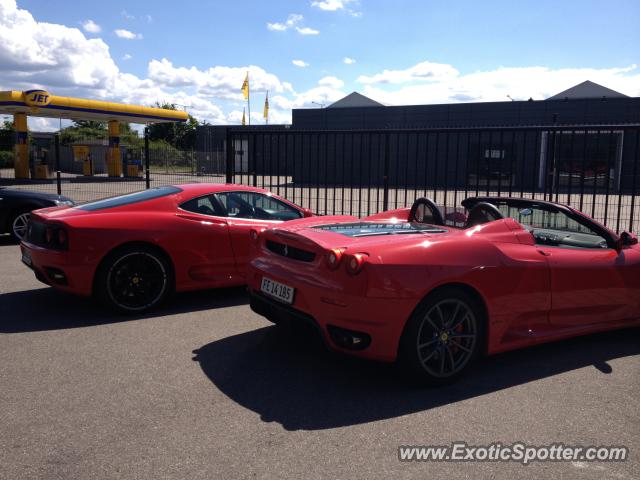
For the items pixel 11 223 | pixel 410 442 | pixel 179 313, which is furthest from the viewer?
pixel 11 223

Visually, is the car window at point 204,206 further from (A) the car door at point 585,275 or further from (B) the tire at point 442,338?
(A) the car door at point 585,275

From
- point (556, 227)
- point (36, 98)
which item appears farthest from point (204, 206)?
point (36, 98)

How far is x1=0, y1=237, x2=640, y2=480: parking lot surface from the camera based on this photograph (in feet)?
9.52

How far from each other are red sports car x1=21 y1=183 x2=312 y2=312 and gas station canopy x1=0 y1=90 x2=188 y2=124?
24.2 metres

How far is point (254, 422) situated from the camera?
3357 mm

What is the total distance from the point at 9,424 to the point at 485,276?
10.2 ft

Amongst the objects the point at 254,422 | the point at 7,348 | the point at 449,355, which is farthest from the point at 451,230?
the point at 7,348

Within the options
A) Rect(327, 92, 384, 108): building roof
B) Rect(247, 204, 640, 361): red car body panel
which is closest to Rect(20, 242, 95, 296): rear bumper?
Rect(247, 204, 640, 361): red car body panel

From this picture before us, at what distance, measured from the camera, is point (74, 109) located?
1153 inches

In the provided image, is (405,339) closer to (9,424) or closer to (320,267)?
(320,267)

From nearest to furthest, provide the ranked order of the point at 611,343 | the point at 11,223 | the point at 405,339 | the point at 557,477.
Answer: the point at 557,477 → the point at 405,339 → the point at 611,343 → the point at 11,223

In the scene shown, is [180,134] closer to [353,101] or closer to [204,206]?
[353,101]

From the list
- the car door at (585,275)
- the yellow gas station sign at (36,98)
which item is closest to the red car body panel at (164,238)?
the car door at (585,275)

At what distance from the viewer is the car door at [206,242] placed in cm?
588
